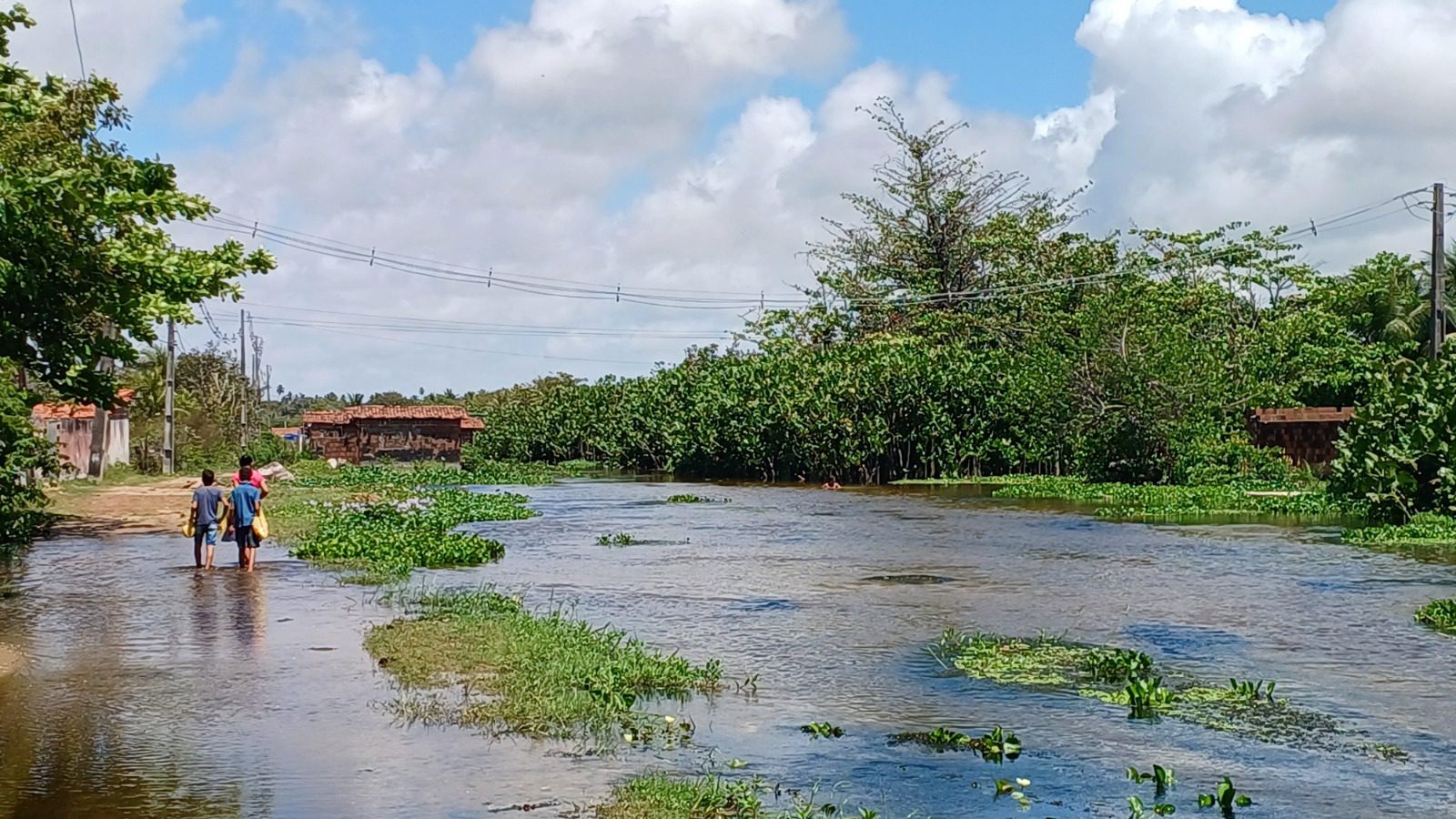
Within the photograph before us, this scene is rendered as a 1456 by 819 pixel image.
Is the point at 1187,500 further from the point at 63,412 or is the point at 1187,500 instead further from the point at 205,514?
the point at 63,412

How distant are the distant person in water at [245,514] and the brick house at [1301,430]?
3142 cm

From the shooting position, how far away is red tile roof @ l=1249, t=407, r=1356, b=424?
41875mm

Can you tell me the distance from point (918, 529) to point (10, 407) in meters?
16.4

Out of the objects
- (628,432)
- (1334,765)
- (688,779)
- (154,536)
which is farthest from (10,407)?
(628,432)

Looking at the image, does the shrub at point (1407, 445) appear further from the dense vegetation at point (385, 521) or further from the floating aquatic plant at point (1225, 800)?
the floating aquatic plant at point (1225, 800)

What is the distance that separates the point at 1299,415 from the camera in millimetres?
42594

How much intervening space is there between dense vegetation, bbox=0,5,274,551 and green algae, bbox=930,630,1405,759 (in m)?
12.0

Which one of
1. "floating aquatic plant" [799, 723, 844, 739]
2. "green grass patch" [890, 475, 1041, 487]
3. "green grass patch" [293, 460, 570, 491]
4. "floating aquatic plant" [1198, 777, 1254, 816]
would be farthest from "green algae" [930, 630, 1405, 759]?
"green grass patch" [890, 475, 1041, 487]

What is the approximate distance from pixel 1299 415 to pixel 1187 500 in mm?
10023

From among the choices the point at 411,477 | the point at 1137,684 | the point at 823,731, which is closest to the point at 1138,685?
the point at 1137,684

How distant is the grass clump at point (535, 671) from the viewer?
10.5 meters

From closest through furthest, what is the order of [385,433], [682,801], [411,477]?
[682,801], [411,477], [385,433]

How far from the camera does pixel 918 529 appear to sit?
29.3 m

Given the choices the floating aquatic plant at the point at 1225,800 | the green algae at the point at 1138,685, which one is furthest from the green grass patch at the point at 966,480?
the floating aquatic plant at the point at 1225,800
